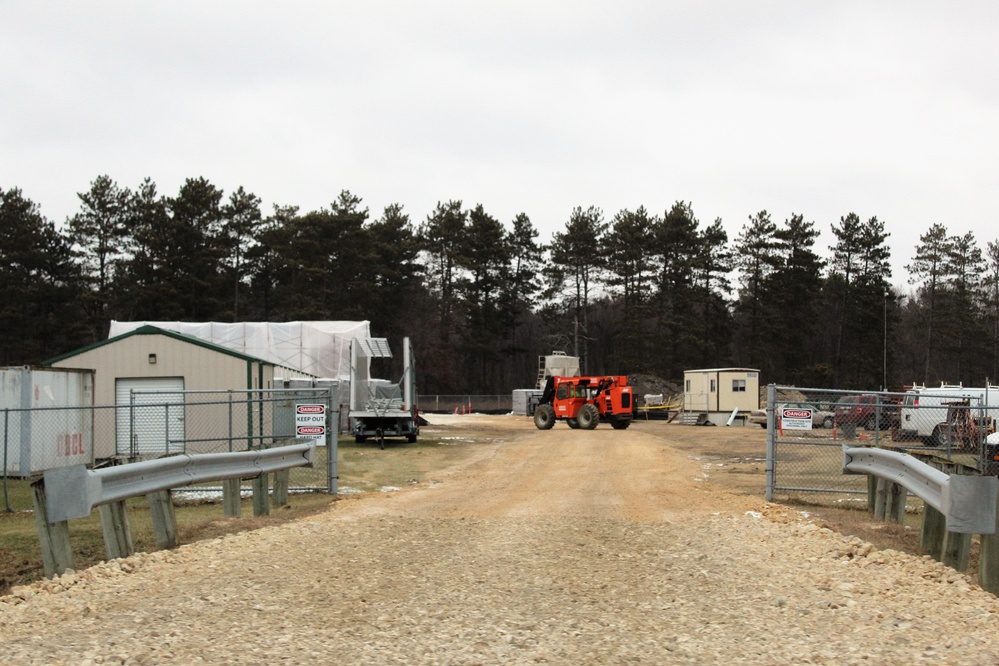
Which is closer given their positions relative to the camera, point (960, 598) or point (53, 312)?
point (960, 598)

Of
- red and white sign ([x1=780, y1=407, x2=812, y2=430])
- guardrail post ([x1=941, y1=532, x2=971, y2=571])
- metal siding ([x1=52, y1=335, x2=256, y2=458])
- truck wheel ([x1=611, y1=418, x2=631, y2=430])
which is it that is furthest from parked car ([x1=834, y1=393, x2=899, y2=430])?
metal siding ([x1=52, y1=335, x2=256, y2=458])

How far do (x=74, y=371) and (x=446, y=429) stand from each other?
2338 cm

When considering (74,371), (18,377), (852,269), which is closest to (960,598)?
(18,377)

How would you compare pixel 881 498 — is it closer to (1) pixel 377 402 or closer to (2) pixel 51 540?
(2) pixel 51 540

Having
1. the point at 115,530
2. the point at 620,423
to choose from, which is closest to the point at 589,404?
the point at 620,423

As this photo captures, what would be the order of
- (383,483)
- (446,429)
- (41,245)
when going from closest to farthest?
(383,483)
(446,429)
(41,245)

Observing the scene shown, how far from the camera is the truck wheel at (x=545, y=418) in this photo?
42.1 metres

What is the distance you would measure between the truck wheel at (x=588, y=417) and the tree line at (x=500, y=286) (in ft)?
106

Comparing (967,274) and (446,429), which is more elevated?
(967,274)

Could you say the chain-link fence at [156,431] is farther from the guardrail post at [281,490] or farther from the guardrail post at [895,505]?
the guardrail post at [895,505]

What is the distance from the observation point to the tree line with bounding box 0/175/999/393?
6638cm

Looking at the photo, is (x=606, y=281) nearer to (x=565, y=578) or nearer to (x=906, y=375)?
(x=906, y=375)

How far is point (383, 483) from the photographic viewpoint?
738 inches

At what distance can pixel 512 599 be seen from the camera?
706 centimetres
